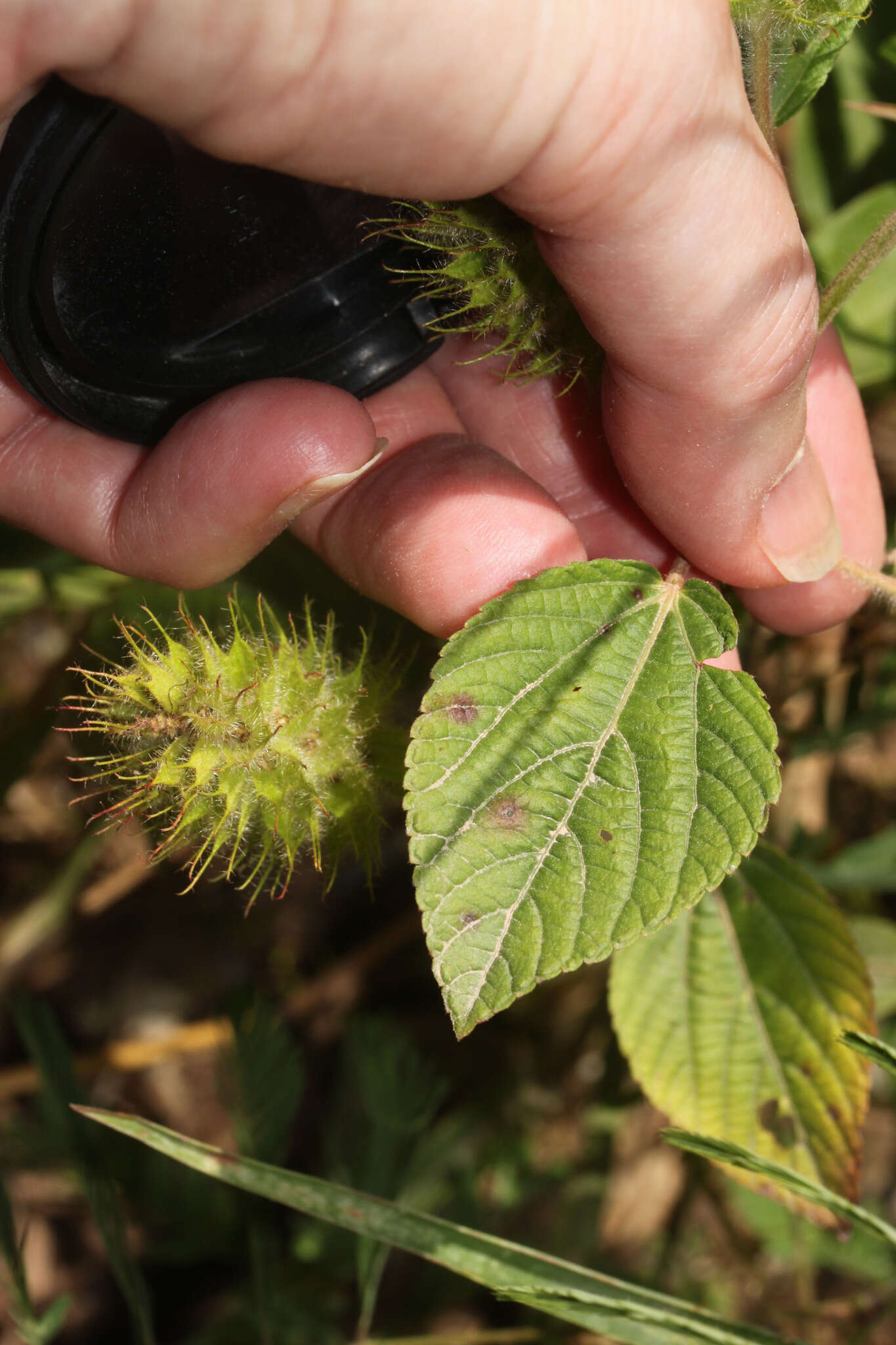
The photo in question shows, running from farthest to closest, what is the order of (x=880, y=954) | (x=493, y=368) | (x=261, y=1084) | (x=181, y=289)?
1. (x=880, y=954)
2. (x=261, y=1084)
3. (x=493, y=368)
4. (x=181, y=289)

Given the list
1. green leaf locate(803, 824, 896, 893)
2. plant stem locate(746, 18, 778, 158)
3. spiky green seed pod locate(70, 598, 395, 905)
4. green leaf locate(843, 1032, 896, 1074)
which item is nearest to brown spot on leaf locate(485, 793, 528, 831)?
spiky green seed pod locate(70, 598, 395, 905)

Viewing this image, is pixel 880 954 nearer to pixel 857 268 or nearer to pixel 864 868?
pixel 864 868

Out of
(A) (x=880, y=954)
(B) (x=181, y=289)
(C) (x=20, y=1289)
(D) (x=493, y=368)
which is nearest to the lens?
(C) (x=20, y=1289)

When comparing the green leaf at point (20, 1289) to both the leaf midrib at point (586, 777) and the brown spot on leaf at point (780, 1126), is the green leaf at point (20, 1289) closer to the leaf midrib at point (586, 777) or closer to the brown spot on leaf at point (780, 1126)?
the leaf midrib at point (586, 777)

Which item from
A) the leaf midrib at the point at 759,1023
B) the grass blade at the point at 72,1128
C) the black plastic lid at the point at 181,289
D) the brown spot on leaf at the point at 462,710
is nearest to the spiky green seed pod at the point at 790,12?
the black plastic lid at the point at 181,289

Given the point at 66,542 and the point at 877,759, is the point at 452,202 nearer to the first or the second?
the point at 66,542

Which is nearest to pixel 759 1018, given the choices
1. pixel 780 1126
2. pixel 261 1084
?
pixel 780 1126

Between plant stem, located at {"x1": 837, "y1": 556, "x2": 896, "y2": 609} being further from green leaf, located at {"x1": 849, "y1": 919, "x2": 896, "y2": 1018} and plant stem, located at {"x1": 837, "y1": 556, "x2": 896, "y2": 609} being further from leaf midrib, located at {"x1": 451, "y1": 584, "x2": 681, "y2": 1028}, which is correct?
green leaf, located at {"x1": 849, "y1": 919, "x2": 896, "y2": 1018}

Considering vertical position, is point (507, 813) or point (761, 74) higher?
point (761, 74)

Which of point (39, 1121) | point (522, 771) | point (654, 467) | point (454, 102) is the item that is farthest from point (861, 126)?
point (39, 1121)
